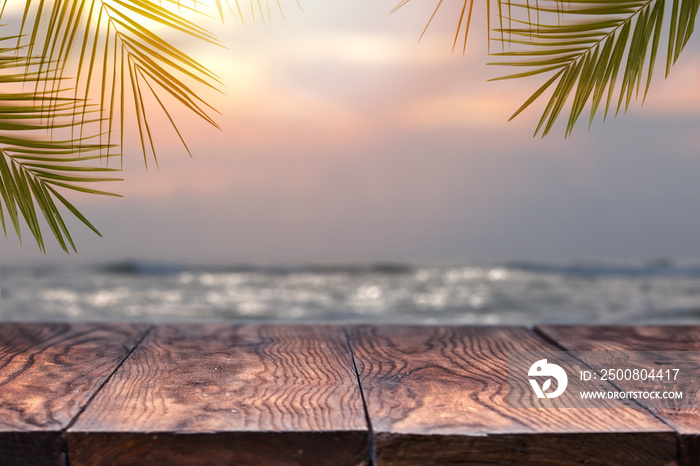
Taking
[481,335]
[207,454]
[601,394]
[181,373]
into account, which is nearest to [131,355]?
[181,373]

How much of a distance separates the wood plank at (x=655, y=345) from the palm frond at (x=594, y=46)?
20.5 inches

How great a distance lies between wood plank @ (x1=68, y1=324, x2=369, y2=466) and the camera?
90 cm

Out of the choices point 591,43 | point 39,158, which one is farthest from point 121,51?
point 591,43

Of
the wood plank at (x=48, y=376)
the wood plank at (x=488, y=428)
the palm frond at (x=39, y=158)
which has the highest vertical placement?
the palm frond at (x=39, y=158)

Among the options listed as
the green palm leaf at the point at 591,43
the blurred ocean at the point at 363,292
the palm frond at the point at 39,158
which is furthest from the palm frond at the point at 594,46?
the blurred ocean at the point at 363,292

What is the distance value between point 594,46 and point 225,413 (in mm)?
1256

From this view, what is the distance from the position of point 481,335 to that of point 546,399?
0.54 meters

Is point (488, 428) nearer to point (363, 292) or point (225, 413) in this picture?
point (225, 413)

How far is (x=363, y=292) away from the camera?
10.1 metres

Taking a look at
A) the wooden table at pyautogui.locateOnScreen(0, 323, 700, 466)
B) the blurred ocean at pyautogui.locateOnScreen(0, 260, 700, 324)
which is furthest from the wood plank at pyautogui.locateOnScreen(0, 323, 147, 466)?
the blurred ocean at pyautogui.locateOnScreen(0, 260, 700, 324)

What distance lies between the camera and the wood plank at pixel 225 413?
0.90 metres

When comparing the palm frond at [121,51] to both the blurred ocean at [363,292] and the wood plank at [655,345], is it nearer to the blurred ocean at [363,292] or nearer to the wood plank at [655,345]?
the wood plank at [655,345]

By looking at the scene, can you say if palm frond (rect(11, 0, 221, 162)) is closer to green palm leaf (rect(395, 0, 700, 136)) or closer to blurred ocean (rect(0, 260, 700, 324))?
green palm leaf (rect(395, 0, 700, 136))

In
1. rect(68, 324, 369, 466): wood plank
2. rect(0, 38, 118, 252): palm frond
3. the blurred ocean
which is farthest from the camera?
the blurred ocean
